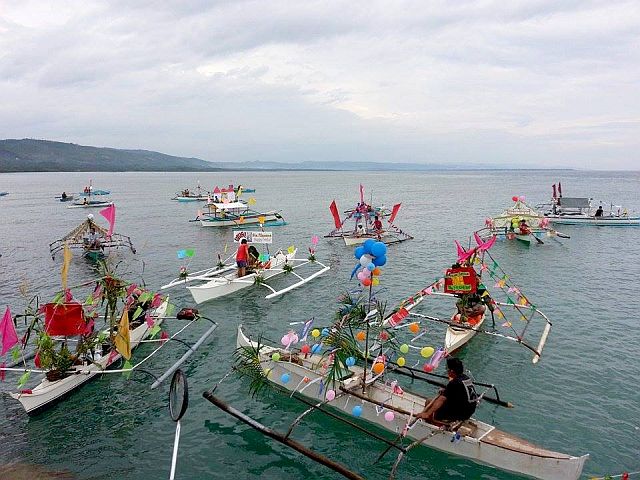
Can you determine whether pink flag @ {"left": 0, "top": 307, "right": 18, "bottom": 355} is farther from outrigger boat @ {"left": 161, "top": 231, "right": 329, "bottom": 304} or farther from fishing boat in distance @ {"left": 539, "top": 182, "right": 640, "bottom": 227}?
fishing boat in distance @ {"left": 539, "top": 182, "right": 640, "bottom": 227}

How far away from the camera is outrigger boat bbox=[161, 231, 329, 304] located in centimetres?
2367

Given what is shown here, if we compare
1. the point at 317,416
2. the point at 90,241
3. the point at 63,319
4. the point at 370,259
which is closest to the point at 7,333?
the point at 63,319

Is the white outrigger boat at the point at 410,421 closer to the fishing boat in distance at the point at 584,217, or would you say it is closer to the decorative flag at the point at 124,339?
the decorative flag at the point at 124,339

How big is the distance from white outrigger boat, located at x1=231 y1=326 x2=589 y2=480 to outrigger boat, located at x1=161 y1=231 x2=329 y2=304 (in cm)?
988

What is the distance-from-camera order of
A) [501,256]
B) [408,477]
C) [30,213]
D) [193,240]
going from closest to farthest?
[408,477], [501,256], [193,240], [30,213]

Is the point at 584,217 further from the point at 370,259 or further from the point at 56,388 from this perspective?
the point at 56,388

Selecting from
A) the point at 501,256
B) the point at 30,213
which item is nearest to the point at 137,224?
the point at 30,213

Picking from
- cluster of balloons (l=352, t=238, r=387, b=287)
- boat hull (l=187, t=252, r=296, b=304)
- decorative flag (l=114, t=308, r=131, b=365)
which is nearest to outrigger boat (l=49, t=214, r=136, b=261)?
boat hull (l=187, t=252, r=296, b=304)

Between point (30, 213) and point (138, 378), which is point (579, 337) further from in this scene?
point (30, 213)

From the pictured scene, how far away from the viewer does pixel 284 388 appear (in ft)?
46.4

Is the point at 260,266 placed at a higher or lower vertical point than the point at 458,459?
higher

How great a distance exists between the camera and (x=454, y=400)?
34.2 feet

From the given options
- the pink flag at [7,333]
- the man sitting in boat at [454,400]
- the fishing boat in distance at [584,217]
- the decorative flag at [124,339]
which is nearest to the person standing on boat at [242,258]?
the decorative flag at [124,339]

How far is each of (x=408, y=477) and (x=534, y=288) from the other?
62.8ft
